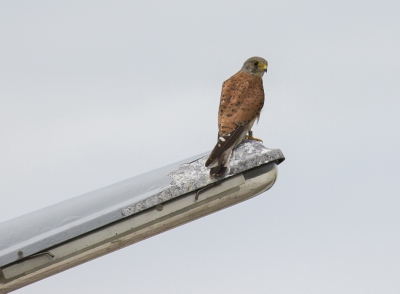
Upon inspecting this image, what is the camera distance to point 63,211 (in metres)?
2.26

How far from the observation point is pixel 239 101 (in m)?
4.75

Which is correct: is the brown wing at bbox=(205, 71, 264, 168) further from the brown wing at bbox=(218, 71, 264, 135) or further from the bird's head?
the bird's head

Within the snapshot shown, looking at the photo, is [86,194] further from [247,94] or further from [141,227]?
[247,94]

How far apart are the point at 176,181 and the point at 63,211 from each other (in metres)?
0.39

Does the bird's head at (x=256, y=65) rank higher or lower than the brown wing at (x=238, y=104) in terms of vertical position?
higher

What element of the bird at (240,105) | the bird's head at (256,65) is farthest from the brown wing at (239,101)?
the bird's head at (256,65)

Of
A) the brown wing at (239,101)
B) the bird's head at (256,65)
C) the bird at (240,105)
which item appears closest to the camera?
the bird at (240,105)

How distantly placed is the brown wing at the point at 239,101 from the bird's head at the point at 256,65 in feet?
1.70

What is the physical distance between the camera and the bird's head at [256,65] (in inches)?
242

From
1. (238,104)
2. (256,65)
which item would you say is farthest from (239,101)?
(256,65)

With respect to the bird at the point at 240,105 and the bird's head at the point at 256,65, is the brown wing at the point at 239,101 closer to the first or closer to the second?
the bird at the point at 240,105

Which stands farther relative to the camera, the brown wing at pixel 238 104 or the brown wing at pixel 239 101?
the brown wing at pixel 239 101

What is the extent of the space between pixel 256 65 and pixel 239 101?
158 centimetres

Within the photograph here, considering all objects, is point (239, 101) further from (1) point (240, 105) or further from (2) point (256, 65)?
(2) point (256, 65)
